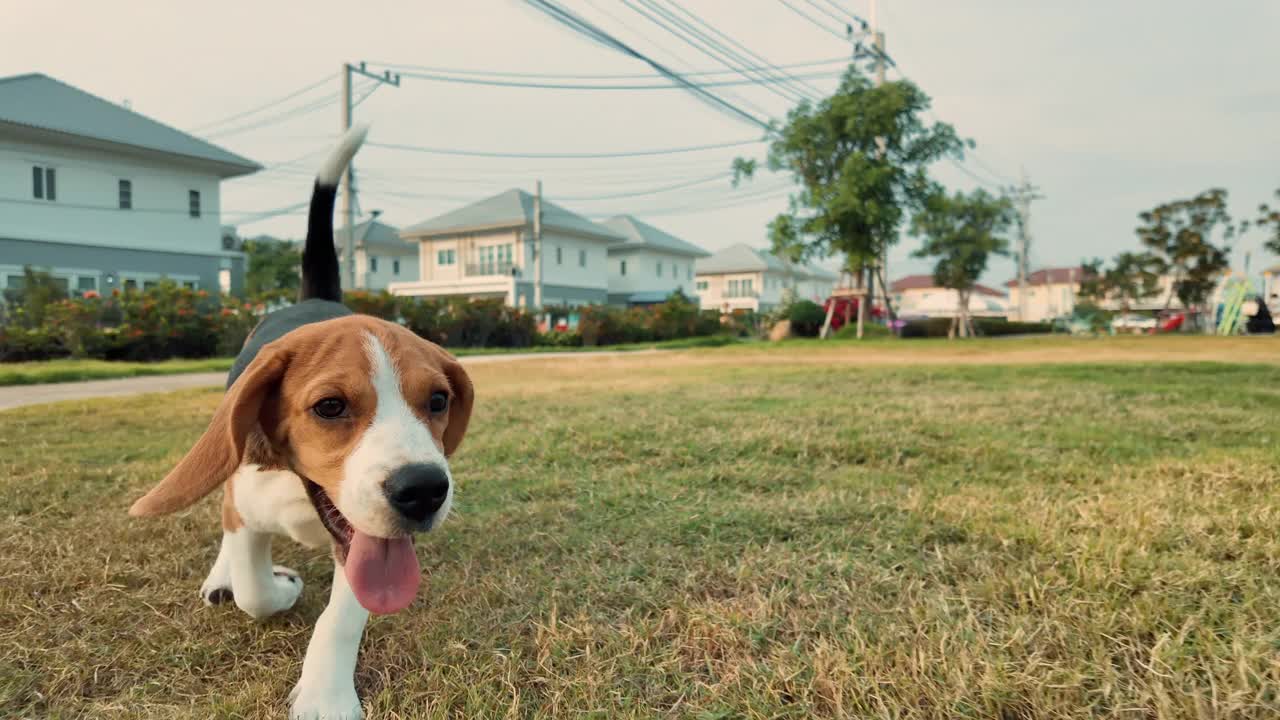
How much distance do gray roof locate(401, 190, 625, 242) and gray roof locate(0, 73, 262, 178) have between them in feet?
53.3

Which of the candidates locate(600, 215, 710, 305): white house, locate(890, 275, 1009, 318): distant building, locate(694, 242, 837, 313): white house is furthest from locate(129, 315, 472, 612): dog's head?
locate(890, 275, 1009, 318): distant building

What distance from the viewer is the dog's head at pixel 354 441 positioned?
1579 mm

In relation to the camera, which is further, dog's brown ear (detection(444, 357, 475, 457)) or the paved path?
the paved path

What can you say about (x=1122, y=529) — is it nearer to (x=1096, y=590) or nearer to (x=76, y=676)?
(x=1096, y=590)

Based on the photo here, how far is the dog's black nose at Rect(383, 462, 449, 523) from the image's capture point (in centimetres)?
155

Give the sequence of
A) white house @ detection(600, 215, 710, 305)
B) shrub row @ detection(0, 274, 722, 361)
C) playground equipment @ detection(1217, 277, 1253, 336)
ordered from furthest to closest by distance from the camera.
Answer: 1. white house @ detection(600, 215, 710, 305)
2. playground equipment @ detection(1217, 277, 1253, 336)
3. shrub row @ detection(0, 274, 722, 361)

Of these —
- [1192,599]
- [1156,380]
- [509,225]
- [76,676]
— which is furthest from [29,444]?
[509,225]

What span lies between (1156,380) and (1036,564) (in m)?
7.05

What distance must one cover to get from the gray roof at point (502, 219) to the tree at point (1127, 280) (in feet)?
92.2

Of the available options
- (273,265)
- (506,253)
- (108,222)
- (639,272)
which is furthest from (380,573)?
(639,272)

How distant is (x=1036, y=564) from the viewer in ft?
7.26

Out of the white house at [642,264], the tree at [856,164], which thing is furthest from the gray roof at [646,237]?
the tree at [856,164]

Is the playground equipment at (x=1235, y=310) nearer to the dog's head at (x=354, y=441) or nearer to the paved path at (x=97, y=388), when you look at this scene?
the paved path at (x=97, y=388)

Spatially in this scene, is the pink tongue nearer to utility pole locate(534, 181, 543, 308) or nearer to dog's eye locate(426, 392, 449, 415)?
dog's eye locate(426, 392, 449, 415)
